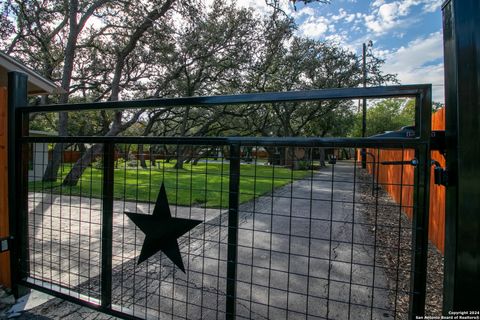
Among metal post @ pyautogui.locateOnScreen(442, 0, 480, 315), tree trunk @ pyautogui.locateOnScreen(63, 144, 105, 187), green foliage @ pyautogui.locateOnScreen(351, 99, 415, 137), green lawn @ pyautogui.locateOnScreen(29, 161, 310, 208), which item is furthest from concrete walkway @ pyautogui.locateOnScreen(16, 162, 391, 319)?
green foliage @ pyautogui.locateOnScreen(351, 99, 415, 137)

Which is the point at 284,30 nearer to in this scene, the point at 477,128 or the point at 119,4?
the point at 119,4

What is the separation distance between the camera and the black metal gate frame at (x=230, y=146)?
51.2 inches

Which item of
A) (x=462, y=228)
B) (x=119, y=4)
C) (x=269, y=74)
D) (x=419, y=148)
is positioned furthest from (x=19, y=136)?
(x=269, y=74)

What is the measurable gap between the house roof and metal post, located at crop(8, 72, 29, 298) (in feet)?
1.20

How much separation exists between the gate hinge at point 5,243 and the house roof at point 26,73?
4.83 feet

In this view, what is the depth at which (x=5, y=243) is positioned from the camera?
8.00ft

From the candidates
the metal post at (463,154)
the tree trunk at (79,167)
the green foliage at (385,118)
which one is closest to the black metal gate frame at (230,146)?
the metal post at (463,154)

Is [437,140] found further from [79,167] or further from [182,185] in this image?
[79,167]

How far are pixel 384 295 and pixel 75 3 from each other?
41.6ft

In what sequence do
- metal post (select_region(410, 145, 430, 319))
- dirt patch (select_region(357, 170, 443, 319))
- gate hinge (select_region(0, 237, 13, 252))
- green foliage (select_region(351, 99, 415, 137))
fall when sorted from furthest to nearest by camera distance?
green foliage (select_region(351, 99, 415, 137)), gate hinge (select_region(0, 237, 13, 252)), dirt patch (select_region(357, 170, 443, 319)), metal post (select_region(410, 145, 430, 319))

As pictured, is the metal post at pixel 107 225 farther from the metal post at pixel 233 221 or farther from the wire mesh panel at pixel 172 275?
the metal post at pixel 233 221

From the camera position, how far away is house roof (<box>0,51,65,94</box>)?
356cm

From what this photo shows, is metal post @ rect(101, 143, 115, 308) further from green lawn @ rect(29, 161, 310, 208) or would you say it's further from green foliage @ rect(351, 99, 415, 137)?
green foliage @ rect(351, 99, 415, 137)

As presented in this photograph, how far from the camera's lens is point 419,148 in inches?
51.3
